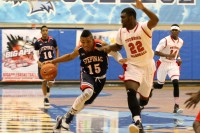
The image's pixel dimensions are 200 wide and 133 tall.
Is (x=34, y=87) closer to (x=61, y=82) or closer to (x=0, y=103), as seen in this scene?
(x=61, y=82)

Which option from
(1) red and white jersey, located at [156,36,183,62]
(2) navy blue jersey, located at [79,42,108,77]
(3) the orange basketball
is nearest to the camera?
(2) navy blue jersey, located at [79,42,108,77]

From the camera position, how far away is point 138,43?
30.9 ft

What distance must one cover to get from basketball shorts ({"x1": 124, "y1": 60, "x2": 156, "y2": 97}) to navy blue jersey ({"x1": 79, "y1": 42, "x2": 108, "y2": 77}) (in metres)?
0.51

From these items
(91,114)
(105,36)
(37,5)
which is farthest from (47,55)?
(37,5)

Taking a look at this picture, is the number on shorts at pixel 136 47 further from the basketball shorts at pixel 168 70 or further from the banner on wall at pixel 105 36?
the banner on wall at pixel 105 36

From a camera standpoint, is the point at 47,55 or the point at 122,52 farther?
the point at 122,52

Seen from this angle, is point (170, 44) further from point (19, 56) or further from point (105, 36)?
point (19, 56)

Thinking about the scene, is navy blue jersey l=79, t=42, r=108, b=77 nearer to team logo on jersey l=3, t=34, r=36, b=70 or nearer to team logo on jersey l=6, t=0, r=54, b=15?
team logo on jersey l=3, t=34, r=36, b=70

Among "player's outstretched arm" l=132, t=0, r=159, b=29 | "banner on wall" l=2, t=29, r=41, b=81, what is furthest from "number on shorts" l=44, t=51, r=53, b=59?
"banner on wall" l=2, t=29, r=41, b=81

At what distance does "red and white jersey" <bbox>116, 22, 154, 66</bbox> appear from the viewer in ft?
30.7

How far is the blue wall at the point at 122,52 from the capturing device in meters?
23.4

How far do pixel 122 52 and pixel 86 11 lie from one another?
2.48 m

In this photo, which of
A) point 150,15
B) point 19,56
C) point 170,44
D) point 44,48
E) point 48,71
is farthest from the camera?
point 19,56

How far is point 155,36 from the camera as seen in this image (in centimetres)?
2380
